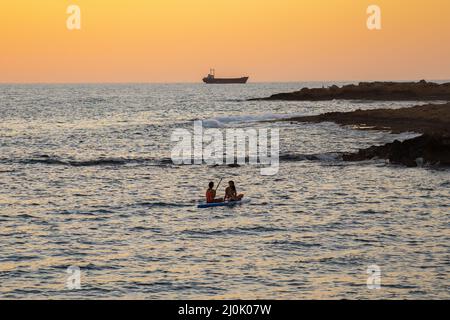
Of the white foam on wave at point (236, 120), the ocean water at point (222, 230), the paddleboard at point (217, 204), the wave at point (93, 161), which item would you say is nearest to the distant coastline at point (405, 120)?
the ocean water at point (222, 230)

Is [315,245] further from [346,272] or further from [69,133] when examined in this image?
[69,133]

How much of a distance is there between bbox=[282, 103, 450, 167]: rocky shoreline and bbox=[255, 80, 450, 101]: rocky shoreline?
5026 cm

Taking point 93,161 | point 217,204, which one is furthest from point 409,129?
point 217,204

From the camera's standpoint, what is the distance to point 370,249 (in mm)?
24734

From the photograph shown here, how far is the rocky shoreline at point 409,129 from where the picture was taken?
4712 cm

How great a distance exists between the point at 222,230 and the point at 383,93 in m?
130

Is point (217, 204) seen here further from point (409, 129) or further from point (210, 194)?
point (409, 129)

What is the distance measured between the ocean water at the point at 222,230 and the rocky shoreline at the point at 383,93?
92.9 m

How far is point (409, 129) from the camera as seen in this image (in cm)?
6706

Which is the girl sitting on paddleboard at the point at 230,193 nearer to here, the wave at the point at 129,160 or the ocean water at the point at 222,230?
the ocean water at the point at 222,230

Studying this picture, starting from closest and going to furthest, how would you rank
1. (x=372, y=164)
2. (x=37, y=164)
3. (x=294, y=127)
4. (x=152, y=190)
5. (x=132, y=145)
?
(x=152, y=190) < (x=372, y=164) < (x=37, y=164) < (x=132, y=145) < (x=294, y=127)

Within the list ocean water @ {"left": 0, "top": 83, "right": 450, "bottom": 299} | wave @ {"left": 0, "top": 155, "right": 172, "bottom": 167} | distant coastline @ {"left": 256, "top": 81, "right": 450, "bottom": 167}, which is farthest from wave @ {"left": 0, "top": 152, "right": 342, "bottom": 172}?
distant coastline @ {"left": 256, "top": 81, "right": 450, "bottom": 167}

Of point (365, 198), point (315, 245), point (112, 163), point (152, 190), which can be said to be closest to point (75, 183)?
point (152, 190)

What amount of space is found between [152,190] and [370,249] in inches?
720
